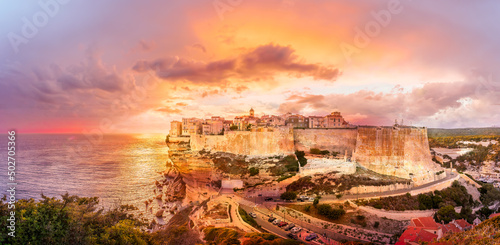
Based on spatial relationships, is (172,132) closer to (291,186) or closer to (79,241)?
(291,186)

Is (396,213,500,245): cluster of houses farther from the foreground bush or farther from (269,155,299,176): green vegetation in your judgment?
the foreground bush

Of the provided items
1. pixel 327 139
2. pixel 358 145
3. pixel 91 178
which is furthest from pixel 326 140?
pixel 91 178

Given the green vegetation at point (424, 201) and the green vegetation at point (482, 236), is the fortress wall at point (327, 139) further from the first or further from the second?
the green vegetation at point (482, 236)

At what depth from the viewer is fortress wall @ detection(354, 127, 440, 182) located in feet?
66.2

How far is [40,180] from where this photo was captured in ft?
87.6

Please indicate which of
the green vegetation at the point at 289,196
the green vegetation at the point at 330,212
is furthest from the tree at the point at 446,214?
the green vegetation at the point at 289,196

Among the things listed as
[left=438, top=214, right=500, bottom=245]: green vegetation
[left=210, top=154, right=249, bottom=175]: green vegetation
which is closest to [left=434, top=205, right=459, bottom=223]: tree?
[left=438, top=214, right=500, bottom=245]: green vegetation

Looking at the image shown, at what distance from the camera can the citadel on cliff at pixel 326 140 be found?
808 inches

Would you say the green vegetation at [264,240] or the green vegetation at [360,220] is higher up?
the green vegetation at [264,240]

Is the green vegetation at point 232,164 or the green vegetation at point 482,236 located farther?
the green vegetation at point 232,164

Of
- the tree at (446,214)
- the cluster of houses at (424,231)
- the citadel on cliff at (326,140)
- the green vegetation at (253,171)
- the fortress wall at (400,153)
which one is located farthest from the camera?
the green vegetation at (253,171)

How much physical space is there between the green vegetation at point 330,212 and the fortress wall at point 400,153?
332 inches

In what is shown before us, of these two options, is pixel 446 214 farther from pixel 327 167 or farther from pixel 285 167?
pixel 285 167

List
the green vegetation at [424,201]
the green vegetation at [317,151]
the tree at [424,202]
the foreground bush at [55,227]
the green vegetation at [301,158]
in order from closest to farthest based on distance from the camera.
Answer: the foreground bush at [55,227] → the green vegetation at [424,201] → the tree at [424,202] → the green vegetation at [301,158] → the green vegetation at [317,151]
